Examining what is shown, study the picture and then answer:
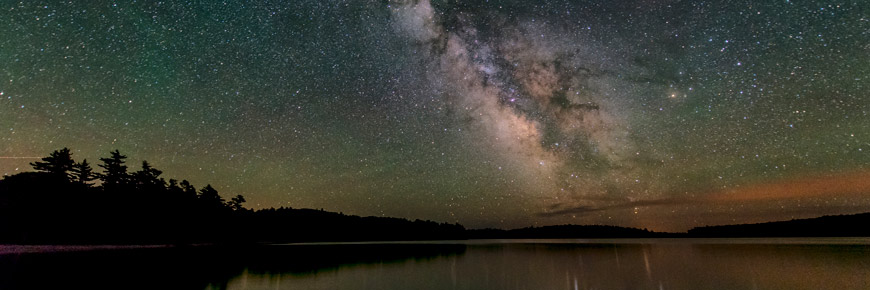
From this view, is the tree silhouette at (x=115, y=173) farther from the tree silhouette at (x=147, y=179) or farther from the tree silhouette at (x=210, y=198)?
the tree silhouette at (x=210, y=198)

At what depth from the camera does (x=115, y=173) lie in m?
55.2

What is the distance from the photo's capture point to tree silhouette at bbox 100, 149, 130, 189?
53938 millimetres

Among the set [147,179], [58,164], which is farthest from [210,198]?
[58,164]

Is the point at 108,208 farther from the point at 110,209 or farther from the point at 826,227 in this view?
the point at 826,227

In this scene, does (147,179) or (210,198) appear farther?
(210,198)

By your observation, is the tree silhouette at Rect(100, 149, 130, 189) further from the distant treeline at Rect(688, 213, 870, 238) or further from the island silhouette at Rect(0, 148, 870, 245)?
the distant treeline at Rect(688, 213, 870, 238)

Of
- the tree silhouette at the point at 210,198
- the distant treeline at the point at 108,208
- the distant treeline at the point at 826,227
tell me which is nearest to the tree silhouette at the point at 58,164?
the distant treeline at the point at 108,208

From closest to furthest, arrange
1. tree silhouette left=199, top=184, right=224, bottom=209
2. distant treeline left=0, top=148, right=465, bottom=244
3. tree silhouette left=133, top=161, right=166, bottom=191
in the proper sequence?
1. distant treeline left=0, top=148, right=465, bottom=244
2. tree silhouette left=133, top=161, right=166, bottom=191
3. tree silhouette left=199, top=184, right=224, bottom=209

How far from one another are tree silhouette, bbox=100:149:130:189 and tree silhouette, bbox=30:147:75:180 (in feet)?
15.5

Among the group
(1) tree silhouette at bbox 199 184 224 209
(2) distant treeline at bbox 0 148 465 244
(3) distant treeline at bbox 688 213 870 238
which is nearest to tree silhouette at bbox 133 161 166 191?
(2) distant treeline at bbox 0 148 465 244

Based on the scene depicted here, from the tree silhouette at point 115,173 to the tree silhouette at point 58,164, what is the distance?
473cm

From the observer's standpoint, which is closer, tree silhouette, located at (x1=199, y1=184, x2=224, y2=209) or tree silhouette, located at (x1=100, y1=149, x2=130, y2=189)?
tree silhouette, located at (x1=100, y1=149, x2=130, y2=189)

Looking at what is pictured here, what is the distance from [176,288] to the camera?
15742mm

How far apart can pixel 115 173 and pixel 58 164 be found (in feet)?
24.0
